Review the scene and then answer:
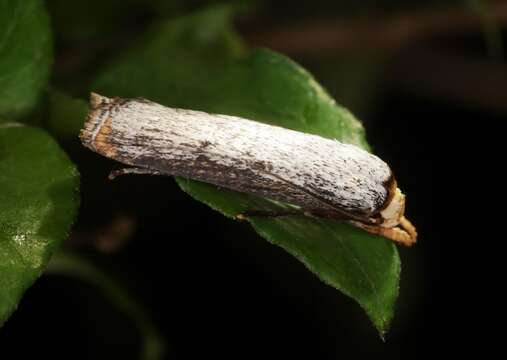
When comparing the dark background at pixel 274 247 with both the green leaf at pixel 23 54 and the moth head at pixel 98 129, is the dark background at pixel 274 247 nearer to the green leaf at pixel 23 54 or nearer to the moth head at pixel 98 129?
the green leaf at pixel 23 54

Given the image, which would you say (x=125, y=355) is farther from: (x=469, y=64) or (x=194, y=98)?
(x=469, y=64)

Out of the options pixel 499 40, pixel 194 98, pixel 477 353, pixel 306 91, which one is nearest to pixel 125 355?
pixel 194 98

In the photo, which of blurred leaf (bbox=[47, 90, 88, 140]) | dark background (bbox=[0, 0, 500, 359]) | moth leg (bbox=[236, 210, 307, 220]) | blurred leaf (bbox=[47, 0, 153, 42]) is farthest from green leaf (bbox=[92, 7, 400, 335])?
blurred leaf (bbox=[47, 0, 153, 42])

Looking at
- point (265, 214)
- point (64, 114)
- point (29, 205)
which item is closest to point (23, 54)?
point (64, 114)

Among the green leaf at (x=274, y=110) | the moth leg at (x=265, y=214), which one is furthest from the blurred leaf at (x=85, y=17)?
the moth leg at (x=265, y=214)

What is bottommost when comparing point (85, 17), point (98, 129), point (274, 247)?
point (274, 247)

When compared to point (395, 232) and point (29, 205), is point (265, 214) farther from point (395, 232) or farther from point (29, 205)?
point (29, 205)
